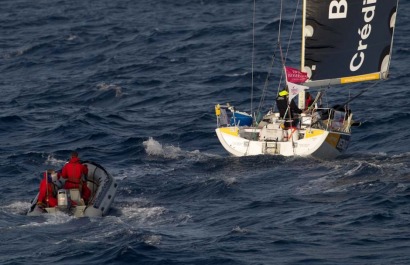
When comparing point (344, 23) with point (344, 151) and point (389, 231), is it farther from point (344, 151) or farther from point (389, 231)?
point (389, 231)

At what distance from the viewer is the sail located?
37.5 meters

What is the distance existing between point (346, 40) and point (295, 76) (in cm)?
285

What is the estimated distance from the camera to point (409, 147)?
3716 cm

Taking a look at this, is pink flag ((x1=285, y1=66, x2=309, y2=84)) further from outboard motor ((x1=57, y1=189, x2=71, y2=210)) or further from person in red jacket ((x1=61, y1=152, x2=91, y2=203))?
outboard motor ((x1=57, y1=189, x2=71, y2=210))

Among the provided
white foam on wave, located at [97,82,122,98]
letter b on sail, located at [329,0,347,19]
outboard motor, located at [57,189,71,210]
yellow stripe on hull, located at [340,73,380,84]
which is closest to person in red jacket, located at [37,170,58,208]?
outboard motor, located at [57,189,71,210]

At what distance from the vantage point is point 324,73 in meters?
37.8

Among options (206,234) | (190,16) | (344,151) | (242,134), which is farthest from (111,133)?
(190,16)

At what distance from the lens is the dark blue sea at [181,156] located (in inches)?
1068

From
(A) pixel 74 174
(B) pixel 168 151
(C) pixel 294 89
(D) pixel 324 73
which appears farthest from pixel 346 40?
(A) pixel 74 174

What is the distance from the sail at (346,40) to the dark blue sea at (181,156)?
2.69 metres

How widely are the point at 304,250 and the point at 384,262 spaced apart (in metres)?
2.04

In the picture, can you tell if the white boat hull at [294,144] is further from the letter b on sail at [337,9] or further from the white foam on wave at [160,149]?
the letter b on sail at [337,9]

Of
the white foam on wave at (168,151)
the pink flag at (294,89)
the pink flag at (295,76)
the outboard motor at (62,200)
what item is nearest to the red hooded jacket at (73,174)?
the outboard motor at (62,200)

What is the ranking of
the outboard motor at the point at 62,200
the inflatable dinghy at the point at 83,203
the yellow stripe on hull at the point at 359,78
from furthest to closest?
the yellow stripe on hull at the point at 359,78 < the outboard motor at the point at 62,200 < the inflatable dinghy at the point at 83,203
